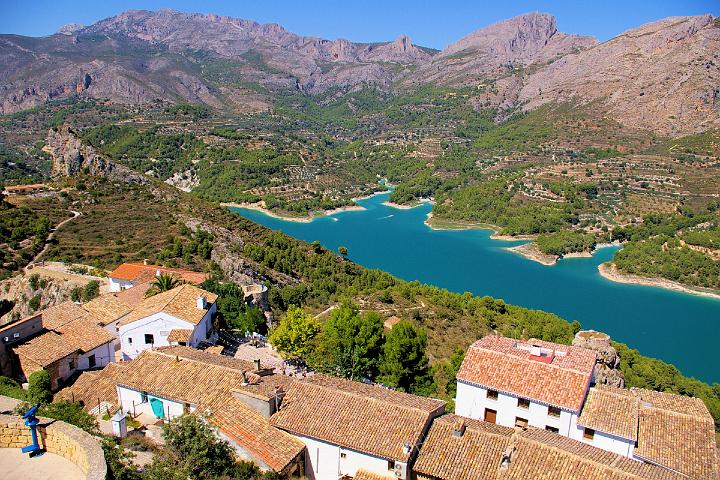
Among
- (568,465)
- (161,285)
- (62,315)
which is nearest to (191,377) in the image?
(62,315)

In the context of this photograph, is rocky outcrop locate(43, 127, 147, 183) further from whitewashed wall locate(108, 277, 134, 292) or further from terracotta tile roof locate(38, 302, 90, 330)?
terracotta tile roof locate(38, 302, 90, 330)

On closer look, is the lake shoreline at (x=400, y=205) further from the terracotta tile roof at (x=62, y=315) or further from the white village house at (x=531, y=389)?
the white village house at (x=531, y=389)

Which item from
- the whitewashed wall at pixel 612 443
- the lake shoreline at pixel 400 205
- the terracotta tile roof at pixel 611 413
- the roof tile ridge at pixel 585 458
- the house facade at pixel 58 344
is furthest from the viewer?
the lake shoreline at pixel 400 205

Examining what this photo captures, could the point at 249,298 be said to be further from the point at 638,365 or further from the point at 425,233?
the point at 425,233

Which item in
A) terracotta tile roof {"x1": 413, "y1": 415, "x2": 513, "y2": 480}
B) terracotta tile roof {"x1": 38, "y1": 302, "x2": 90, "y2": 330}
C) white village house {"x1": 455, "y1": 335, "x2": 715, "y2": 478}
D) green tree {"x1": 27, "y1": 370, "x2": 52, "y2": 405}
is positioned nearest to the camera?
terracotta tile roof {"x1": 413, "y1": 415, "x2": 513, "y2": 480}

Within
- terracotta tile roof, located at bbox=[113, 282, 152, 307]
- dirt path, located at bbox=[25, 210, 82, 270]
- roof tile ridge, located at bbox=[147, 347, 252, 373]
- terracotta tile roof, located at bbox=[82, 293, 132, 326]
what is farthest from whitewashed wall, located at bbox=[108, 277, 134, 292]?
roof tile ridge, located at bbox=[147, 347, 252, 373]

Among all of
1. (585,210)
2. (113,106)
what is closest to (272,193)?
(585,210)

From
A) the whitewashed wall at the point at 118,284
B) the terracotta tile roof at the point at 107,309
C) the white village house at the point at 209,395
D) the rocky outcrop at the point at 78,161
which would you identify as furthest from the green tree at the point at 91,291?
the rocky outcrop at the point at 78,161
